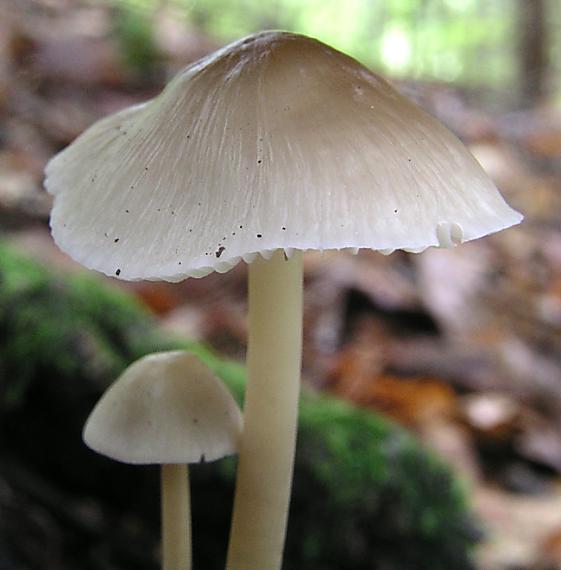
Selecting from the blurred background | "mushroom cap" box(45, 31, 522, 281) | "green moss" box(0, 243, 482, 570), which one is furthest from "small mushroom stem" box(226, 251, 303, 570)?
the blurred background

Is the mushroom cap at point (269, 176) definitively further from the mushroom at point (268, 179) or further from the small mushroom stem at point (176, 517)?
the small mushroom stem at point (176, 517)

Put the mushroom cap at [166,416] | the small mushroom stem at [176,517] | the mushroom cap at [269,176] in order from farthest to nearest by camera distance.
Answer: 1. the small mushroom stem at [176,517]
2. the mushroom cap at [166,416]
3. the mushroom cap at [269,176]

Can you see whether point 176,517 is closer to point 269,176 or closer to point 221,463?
point 221,463

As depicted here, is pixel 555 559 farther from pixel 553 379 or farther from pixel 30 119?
pixel 30 119

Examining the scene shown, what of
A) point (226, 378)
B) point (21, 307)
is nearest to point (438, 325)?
point (226, 378)

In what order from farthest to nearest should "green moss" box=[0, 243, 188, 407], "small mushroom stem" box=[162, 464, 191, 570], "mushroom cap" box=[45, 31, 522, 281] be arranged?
"green moss" box=[0, 243, 188, 407] → "small mushroom stem" box=[162, 464, 191, 570] → "mushroom cap" box=[45, 31, 522, 281]

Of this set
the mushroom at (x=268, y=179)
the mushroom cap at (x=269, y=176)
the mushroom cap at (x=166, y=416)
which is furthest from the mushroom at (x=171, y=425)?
the mushroom cap at (x=269, y=176)

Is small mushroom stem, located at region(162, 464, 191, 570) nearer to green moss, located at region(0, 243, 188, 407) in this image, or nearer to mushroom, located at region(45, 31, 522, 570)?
mushroom, located at region(45, 31, 522, 570)
